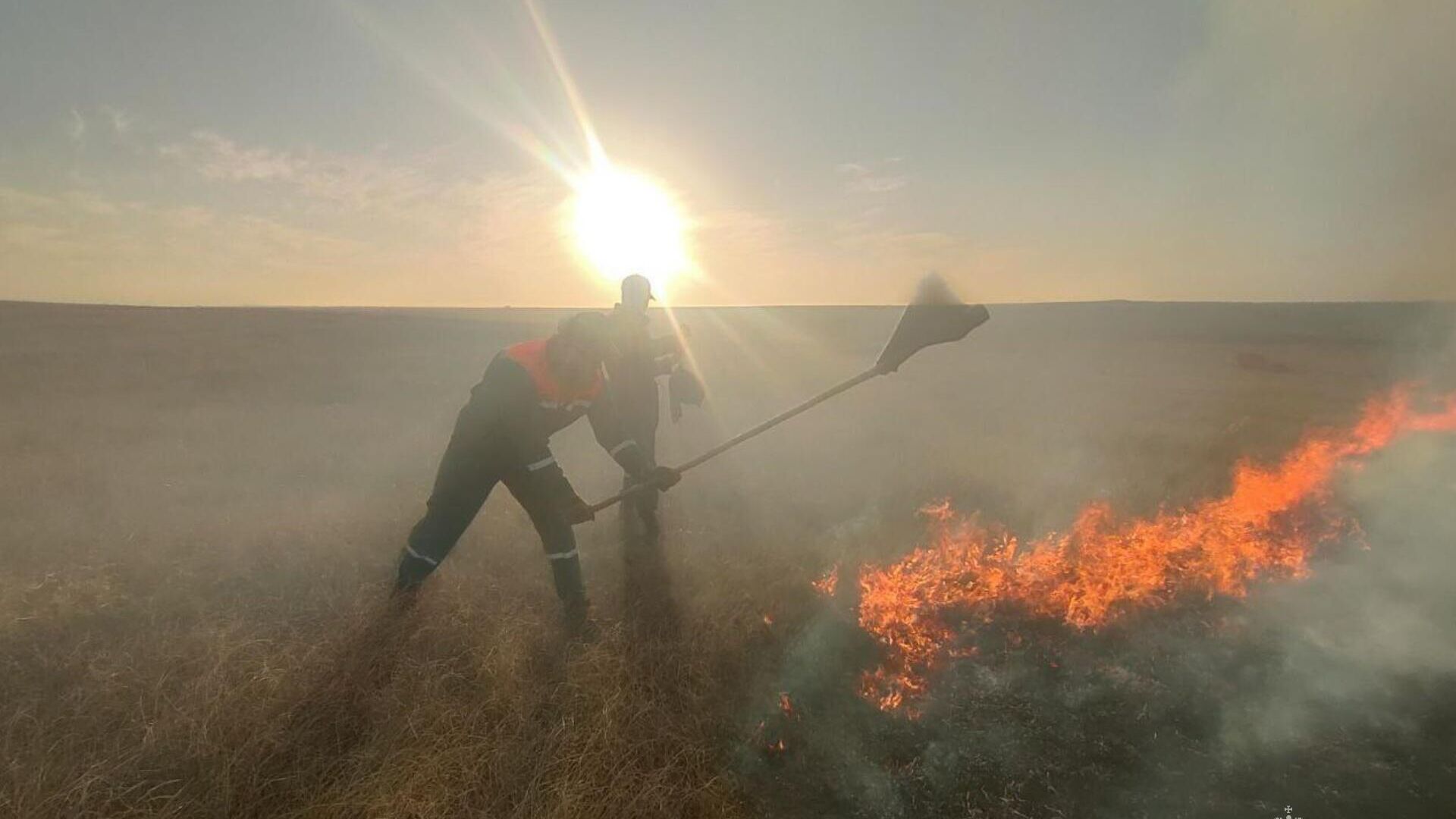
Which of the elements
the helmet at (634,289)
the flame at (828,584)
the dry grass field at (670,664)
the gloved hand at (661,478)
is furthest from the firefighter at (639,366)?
the flame at (828,584)

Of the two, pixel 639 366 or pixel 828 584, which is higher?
pixel 639 366

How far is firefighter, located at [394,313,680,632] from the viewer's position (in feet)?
13.5

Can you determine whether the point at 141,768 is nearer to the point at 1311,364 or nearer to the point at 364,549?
A: the point at 364,549

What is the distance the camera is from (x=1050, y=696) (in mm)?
3793

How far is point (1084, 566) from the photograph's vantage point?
493 cm

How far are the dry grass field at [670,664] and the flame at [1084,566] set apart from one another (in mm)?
160

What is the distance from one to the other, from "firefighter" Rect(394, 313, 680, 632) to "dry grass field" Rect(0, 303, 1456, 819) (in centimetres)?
40

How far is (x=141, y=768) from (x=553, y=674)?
1.83 metres

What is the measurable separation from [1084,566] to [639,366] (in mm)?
3989

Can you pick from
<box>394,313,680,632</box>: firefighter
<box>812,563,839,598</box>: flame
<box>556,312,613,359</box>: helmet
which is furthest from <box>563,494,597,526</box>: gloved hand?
<box>812,563,839,598</box>: flame

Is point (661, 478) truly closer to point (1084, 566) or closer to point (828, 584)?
point (828, 584)

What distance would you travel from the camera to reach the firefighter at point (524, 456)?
410 centimetres

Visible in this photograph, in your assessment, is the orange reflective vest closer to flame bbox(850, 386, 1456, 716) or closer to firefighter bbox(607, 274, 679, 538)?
firefighter bbox(607, 274, 679, 538)

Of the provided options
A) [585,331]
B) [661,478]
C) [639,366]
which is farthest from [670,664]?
[639,366]
